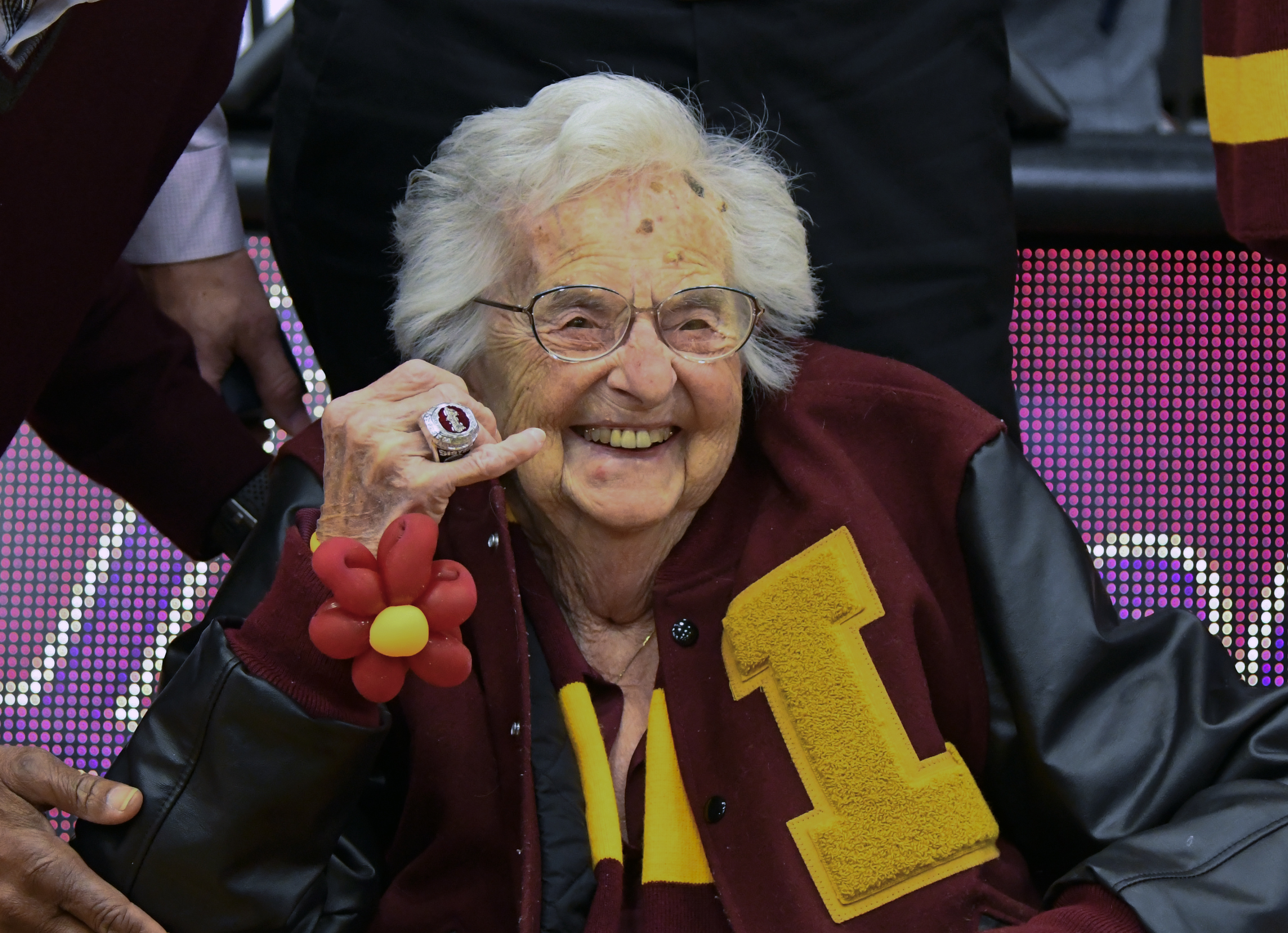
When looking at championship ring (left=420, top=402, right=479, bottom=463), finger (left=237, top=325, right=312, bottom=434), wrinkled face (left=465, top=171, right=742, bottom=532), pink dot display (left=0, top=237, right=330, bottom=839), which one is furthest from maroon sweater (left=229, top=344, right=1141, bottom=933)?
pink dot display (left=0, top=237, right=330, bottom=839)

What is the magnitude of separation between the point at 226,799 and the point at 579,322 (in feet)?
2.31

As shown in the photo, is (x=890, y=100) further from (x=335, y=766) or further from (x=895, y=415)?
(x=335, y=766)

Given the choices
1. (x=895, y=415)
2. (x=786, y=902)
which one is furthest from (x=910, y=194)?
(x=786, y=902)

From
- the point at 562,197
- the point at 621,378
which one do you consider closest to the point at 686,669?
the point at 621,378

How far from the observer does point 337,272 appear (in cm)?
209

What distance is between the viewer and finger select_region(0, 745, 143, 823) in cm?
155

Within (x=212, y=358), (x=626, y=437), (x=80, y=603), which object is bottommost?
(x=80, y=603)

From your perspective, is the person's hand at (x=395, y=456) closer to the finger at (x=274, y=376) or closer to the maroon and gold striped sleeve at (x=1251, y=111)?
the finger at (x=274, y=376)

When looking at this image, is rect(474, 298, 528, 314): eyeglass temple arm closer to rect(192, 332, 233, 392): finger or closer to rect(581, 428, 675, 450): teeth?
rect(581, 428, 675, 450): teeth

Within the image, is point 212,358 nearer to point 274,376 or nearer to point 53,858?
point 274,376

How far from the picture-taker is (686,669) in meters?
1.80

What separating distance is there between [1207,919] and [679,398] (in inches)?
33.5

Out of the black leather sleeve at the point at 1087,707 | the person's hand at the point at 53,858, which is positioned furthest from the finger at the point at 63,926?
the black leather sleeve at the point at 1087,707

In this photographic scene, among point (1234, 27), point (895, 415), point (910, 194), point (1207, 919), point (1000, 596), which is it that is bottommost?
point (1207, 919)
